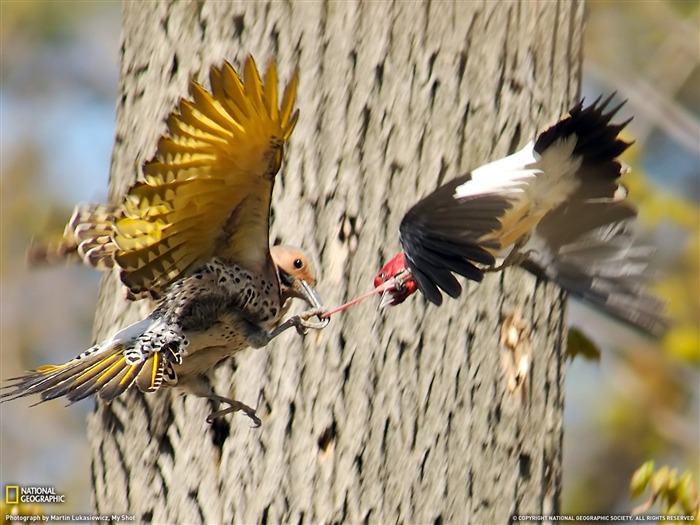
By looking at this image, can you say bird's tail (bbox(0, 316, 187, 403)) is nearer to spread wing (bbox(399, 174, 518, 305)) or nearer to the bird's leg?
the bird's leg

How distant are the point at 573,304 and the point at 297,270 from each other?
174 inches

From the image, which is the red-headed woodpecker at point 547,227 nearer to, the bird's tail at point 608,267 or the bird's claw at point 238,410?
the bird's tail at point 608,267

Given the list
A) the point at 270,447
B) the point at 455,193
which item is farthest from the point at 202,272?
the point at 455,193

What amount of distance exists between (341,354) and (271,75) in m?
1.30

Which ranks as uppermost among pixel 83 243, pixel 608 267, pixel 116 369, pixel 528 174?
pixel 83 243

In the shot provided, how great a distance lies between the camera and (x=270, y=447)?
3.81 metres

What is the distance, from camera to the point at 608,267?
14.0 ft

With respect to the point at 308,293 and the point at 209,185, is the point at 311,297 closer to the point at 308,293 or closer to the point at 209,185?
the point at 308,293

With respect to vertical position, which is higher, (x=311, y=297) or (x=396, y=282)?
(x=311, y=297)

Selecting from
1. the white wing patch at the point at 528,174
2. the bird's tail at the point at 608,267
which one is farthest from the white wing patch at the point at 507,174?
the bird's tail at the point at 608,267

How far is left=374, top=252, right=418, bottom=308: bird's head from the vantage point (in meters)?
3.65

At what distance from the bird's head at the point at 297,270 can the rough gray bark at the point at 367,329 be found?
0.09 metres

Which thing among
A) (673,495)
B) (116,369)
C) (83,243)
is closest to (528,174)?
(673,495)

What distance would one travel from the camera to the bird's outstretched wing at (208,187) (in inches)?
121
